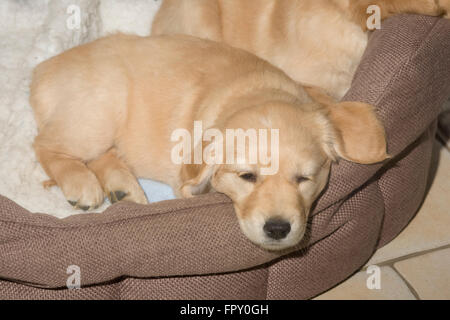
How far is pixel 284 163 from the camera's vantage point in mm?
1812

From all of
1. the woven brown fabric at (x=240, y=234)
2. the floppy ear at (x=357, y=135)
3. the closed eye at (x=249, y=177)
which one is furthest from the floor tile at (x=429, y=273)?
the closed eye at (x=249, y=177)

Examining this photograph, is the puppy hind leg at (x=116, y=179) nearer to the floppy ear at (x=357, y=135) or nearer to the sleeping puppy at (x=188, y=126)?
the sleeping puppy at (x=188, y=126)

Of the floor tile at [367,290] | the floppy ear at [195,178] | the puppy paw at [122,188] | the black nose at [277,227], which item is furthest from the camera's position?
the puppy paw at [122,188]

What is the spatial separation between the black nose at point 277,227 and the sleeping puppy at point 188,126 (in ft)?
0.07

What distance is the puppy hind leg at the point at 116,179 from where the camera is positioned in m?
2.49

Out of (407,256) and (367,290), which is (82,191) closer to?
(367,290)

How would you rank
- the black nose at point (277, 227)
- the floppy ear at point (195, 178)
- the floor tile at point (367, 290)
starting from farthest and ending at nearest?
the floor tile at point (367, 290)
the floppy ear at point (195, 178)
the black nose at point (277, 227)

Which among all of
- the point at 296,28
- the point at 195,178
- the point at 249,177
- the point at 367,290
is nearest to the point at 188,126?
the point at 195,178

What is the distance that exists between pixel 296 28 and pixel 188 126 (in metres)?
0.81

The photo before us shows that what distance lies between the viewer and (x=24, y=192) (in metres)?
2.53

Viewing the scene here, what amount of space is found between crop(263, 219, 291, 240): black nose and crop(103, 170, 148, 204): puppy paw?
87 cm

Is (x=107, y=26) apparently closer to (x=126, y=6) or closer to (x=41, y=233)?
(x=126, y=6)

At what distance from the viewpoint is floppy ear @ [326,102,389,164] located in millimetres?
1988

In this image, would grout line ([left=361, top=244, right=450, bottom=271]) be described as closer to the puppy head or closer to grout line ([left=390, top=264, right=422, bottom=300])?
grout line ([left=390, top=264, right=422, bottom=300])
